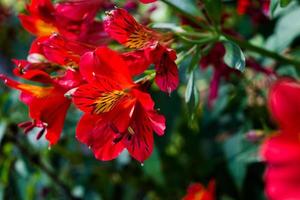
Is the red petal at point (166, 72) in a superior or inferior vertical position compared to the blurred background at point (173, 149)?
superior

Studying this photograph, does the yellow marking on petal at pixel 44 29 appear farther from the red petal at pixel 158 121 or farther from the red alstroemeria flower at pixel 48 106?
the red petal at pixel 158 121

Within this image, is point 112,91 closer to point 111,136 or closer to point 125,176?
point 111,136

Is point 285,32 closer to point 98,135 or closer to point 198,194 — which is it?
point 198,194

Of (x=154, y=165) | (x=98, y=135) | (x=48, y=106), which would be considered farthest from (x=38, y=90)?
(x=154, y=165)

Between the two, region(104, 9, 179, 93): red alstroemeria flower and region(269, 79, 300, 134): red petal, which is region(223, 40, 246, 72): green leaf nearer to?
region(104, 9, 179, 93): red alstroemeria flower

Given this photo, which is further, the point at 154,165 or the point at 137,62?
the point at 154,165

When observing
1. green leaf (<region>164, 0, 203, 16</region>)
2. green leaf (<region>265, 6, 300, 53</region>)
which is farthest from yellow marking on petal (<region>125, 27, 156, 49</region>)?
green leaf (<region>265, 6, 300, 53</region>)

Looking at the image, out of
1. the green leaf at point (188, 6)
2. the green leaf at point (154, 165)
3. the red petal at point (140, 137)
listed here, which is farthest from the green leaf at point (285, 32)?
the red petal at point (140, 137)
